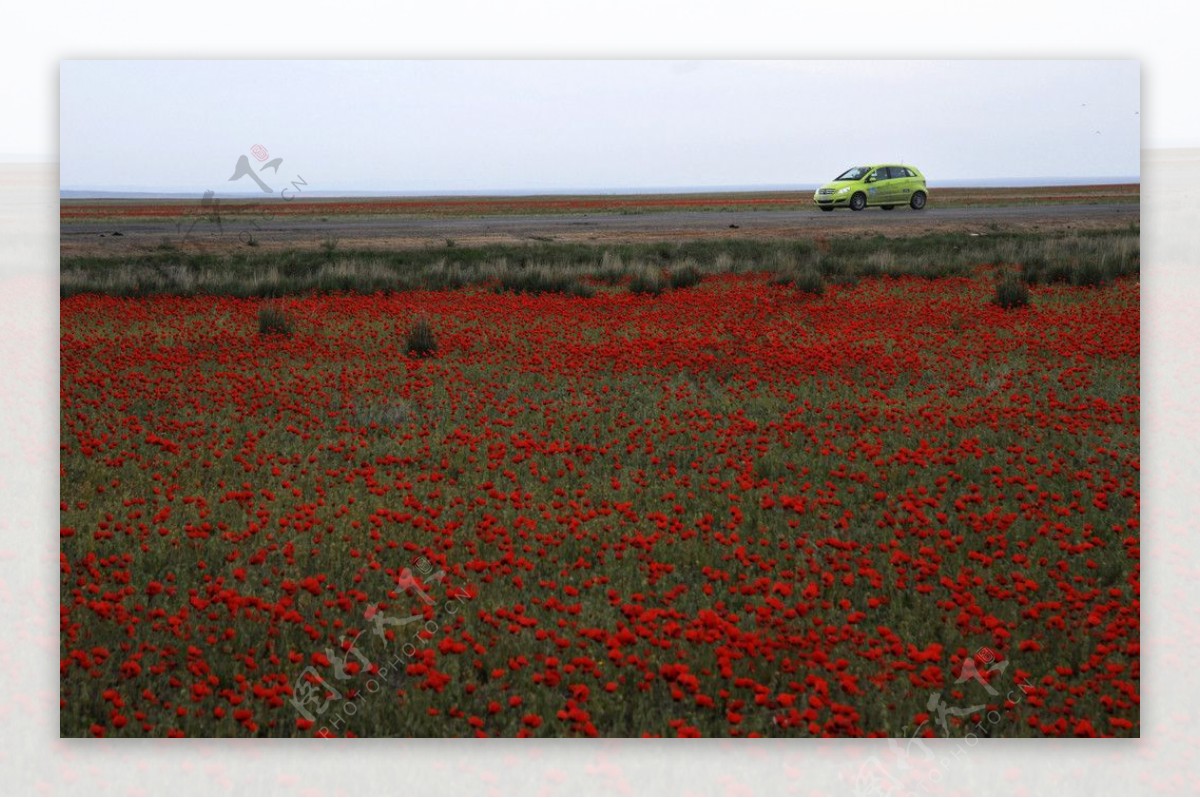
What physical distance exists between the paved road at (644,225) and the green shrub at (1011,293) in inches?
21.2

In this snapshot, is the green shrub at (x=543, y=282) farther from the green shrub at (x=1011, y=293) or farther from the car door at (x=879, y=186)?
the green shrub at (x=1011, y=293)

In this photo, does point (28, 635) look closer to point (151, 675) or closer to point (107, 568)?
point (107, 568)

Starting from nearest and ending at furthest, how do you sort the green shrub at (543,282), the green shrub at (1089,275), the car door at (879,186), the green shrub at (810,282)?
the car door at (879,186), the green shrub at (1089,275), the green shrub at (810,282), the green shrub at (543,282)

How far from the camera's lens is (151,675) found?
4559 millimetres

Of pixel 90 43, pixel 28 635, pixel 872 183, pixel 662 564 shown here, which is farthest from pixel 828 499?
pixel 90 43

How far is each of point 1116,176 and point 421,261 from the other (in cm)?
576

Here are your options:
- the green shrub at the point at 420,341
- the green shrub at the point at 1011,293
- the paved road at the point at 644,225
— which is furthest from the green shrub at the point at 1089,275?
the green shrub at the point at 420,341

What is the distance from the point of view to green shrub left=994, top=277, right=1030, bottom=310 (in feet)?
27.3

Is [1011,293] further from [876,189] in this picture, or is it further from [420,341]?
[420,341]

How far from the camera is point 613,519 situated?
223 inches

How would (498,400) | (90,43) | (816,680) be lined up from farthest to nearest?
(498,400) < (90,43) < (816,680)

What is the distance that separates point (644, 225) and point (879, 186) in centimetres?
192

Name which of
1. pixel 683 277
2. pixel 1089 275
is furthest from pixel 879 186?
pixel 683 277

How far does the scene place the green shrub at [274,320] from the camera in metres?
7.90
